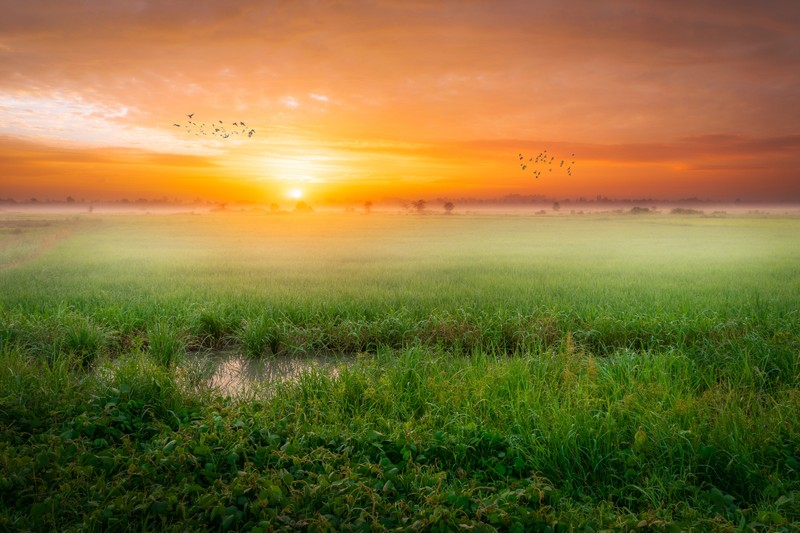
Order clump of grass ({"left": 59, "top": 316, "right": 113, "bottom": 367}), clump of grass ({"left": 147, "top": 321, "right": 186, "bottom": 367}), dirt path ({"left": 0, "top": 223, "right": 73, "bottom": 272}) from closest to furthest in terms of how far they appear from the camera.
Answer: clump of grass ({"left": 147, "top": 321, "right": 186, "bottom": 367}), clump of grass ({"left": 59, "top": 316, "right": 113, "bottom": 367}), dirt path ({"left": 0, "top": 223, "right": 73, "bottom": 272})

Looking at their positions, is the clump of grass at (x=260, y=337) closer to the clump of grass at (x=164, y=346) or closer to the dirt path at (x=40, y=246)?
the clump of grass at (x=164, y=346)

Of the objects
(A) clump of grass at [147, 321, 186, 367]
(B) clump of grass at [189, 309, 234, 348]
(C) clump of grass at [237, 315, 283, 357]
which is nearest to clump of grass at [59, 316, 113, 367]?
(A) clump of grass at [147, 321, 186, 367]

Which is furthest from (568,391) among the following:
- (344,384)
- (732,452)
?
(344,384)

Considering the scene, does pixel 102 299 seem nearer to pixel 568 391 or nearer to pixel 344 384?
pixel 344 384

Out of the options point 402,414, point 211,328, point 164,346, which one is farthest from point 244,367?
point 402,414

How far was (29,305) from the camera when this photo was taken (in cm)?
977

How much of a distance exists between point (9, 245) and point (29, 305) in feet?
42.0

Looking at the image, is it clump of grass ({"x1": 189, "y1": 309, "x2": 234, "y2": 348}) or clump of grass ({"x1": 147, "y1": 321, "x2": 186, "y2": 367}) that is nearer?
clump of grass ({"x1": 147, "y1": 321, "x2": 186, "y2": 367})

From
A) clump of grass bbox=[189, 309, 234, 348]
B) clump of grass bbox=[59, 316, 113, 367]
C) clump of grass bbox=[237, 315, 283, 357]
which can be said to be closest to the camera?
clump of grass bbox=[59, 316, 113, 367]

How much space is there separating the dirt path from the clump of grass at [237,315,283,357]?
1059 cm

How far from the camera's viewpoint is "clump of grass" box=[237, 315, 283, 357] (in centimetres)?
822

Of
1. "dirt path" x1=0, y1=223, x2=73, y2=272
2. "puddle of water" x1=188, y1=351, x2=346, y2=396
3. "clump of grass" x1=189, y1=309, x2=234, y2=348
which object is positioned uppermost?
"dirt path" x1=0, y1=223, x2=73, y2=272

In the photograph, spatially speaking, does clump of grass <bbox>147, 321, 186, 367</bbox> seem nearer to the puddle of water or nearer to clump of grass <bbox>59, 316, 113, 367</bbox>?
the puddle of water

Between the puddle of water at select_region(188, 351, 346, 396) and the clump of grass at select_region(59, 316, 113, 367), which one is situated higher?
the clump of grass at select_region(59, 316, 113, 367)
